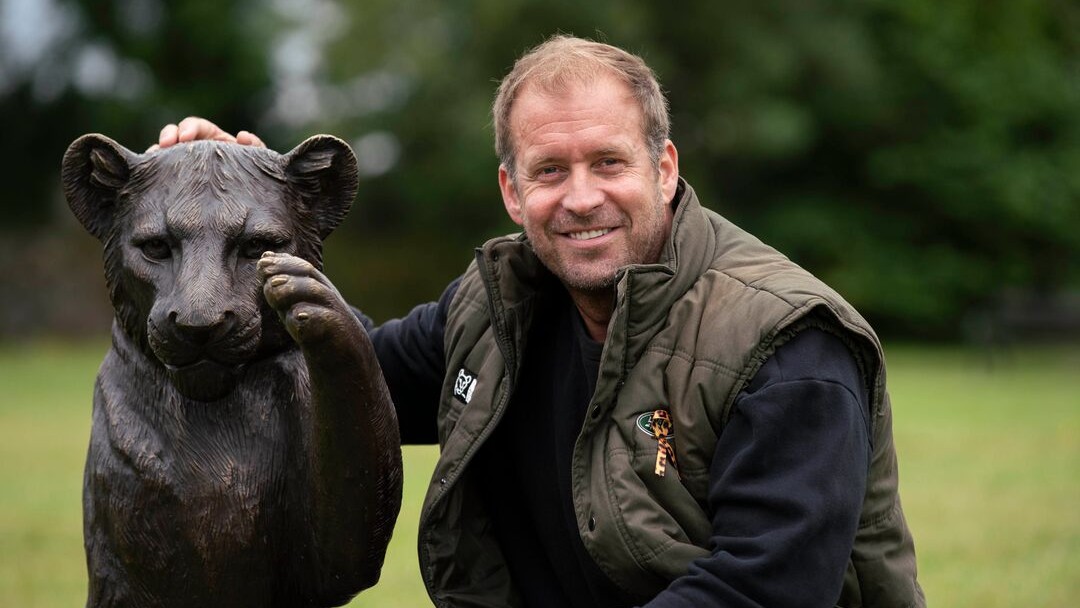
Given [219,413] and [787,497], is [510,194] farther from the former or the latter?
[787,497]

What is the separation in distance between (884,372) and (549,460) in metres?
0.90

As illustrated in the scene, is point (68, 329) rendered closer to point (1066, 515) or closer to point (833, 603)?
point (1066, 515)

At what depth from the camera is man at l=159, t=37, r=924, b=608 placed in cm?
263

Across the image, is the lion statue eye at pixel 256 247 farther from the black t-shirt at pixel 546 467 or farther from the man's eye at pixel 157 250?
the black t-shirt at pixel 546 467

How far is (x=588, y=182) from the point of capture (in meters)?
3.04

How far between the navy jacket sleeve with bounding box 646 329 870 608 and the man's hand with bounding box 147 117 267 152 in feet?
4.56

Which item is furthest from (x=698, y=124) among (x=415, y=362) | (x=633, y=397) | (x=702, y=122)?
(x=633, y=397)

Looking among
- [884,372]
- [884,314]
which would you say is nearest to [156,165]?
[884,372]

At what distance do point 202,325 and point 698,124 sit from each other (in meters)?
22.3

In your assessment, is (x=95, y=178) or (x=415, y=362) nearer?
(x=95, y=178)

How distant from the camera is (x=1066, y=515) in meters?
8.66

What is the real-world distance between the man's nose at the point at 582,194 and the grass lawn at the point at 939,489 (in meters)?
4.03

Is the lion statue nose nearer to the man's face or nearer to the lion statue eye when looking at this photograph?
the lion statue eye

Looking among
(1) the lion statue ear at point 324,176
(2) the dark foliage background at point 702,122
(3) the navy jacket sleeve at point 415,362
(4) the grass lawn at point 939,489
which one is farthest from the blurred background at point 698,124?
(1) the lion statue ear at point 324,176
